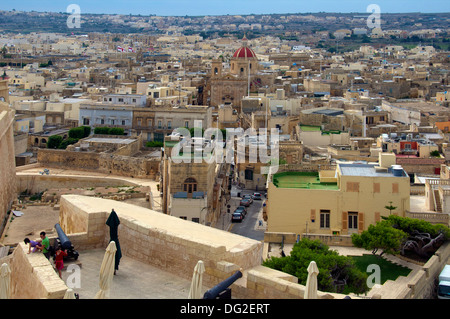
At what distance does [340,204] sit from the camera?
19375 millimetres

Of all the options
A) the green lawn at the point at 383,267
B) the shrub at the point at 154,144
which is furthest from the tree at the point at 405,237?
the shrub at the point at 154,144

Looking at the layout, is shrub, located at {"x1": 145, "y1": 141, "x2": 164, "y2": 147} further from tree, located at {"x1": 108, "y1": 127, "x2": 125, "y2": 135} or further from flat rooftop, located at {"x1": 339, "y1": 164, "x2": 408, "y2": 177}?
flat rooftop, located at {"x1": 339, "y1": 164, "x2": 408, "y2": 177}

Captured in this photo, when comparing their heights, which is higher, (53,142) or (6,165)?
(6,165)

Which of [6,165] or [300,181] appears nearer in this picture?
[300,181]

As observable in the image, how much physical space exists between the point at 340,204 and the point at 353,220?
589mm

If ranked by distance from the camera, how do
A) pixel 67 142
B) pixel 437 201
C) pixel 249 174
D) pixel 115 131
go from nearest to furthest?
pixel 437 201 < pixel 249 174 < pixel 67 142 < pixel 115 131

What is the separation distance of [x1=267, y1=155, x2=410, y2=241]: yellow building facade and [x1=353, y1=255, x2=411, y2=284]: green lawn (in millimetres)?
2818

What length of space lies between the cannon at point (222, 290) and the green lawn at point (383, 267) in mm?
6963

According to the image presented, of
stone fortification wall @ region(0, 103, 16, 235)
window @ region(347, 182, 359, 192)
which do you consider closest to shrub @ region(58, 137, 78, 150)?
stone fortification wall @ region(0, 103, 16, 235)

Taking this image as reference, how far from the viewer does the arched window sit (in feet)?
72.3

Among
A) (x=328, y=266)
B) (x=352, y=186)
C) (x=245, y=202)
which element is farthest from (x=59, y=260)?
(x=245, y=202)

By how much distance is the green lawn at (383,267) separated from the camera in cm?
1526

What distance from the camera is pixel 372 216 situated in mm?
19312

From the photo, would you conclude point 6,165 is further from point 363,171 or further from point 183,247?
point 183,247
